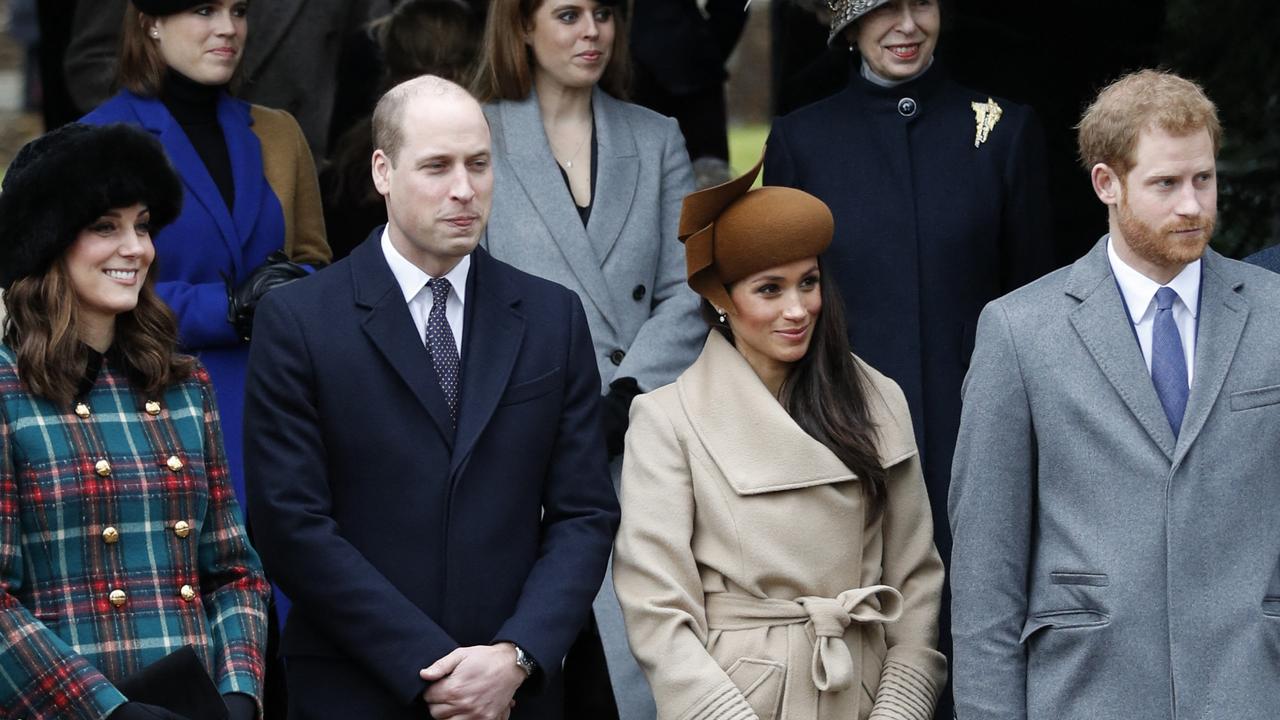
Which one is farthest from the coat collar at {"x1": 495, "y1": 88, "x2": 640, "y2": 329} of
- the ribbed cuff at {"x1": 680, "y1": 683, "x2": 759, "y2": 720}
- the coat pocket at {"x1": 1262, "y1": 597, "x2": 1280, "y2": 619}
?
the coat pocket at {"x1": 1262, "y1": 597, "x2": 1280, "y2": 619}

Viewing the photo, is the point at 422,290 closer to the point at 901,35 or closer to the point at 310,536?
the point at 310,536

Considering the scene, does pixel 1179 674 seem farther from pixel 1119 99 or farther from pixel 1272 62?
pixel 1272 62

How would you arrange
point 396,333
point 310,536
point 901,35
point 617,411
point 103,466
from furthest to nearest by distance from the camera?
point 901,35
point 617,411
point 396,333
point 310,536
point 103,466

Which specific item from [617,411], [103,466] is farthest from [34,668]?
[617,411]

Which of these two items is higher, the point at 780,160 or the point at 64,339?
the point at 780,160

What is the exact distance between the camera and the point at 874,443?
442 cm

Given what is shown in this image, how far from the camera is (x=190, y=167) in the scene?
506 centimetres

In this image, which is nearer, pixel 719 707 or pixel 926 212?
pixel 719 707

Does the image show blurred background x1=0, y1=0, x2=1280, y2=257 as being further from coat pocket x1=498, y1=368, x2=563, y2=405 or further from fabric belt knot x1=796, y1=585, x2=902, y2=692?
fabric belt knot x1=796, y1=585, x2=902, y2=692

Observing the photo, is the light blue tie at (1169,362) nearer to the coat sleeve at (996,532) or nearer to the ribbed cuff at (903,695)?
the coat sleeve at (996,532)

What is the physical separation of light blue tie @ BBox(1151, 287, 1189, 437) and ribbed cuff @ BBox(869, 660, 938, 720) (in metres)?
0.88

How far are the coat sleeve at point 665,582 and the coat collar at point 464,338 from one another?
0.42 meters

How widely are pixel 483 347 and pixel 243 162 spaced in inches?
51.6

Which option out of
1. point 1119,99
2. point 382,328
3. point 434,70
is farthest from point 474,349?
point 434,70
